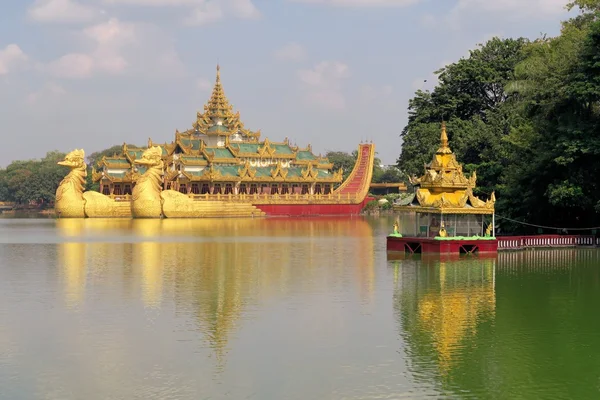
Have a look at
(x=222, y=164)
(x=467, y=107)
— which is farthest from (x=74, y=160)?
(x=467, y=107)

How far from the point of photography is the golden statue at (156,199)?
7044 cm

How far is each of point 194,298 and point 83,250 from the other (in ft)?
54.0

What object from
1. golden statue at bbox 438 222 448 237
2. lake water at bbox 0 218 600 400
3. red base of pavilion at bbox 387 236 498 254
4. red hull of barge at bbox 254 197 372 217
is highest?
red hull of barge at bbox 254 197 372 217

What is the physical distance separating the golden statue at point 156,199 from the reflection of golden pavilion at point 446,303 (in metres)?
42.0

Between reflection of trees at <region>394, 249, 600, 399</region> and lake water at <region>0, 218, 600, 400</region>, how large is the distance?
49 millimetres

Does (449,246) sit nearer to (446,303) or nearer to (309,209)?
(446,303)

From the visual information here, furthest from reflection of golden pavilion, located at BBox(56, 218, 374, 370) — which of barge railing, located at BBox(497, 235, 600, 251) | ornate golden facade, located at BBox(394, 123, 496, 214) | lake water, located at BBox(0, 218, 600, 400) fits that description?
barge railing, located at BBox(497, 235, 600, 251)

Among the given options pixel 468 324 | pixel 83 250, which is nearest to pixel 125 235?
pixel 83 250

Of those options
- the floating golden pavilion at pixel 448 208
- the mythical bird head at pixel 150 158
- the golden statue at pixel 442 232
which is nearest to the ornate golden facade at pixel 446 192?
the floating golden pavilion at pixel 448 208

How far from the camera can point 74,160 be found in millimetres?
74188

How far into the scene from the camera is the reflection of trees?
15461 mm

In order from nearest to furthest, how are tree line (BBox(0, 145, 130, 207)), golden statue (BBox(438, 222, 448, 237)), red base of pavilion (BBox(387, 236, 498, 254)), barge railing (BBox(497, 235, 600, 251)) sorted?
1. red base of pavilion (BBox(387, 236, 498, 254))
2. golden statue (BBox(438, 222, 448, 237))
3. barge railing (BBox(497, 235, 600, 251))
4. tree line (BBox(0, 145, 130, 207))

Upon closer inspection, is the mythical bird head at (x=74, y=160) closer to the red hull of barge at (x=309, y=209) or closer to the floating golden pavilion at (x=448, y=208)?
the red hull of barge at (x=309, y=209)

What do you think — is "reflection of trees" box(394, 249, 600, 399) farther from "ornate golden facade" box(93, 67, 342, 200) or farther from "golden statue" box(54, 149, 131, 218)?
"ornate golden facade" box(93, 67, 342, 200)
